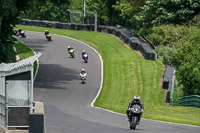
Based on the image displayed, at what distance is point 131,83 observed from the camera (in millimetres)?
44344

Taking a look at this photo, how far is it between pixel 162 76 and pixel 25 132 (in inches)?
1155

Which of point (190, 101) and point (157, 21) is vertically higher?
point (157, 21)

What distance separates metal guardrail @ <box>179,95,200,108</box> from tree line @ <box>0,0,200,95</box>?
4.03ft

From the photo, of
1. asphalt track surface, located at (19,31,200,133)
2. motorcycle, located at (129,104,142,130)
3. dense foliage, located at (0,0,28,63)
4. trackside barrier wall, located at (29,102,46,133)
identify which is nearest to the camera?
trackside barrier wall, located at (29,102,46,133)

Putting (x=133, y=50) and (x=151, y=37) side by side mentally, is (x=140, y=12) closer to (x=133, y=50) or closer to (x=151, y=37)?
(x=151, y=37)

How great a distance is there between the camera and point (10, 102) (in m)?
18.2

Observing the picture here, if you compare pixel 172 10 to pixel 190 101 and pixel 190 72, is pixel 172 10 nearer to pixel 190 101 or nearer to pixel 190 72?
pixel 190 72

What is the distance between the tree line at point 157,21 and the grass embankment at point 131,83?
2.37 metres

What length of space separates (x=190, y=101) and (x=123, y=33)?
28754 millimetres

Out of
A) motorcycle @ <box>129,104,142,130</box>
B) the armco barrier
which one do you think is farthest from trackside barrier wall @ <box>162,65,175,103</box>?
motorcycle @ <box>129,104,142,130</box>

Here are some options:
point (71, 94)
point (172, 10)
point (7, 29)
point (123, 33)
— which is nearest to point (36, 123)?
point (71, 94)

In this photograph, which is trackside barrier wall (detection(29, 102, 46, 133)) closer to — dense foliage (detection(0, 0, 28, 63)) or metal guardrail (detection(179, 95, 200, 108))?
metal guardrail (detection(179, 95, 200, 108))

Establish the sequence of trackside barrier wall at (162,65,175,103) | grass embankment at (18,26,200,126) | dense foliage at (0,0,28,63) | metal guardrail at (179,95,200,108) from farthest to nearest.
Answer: dense foliage at (0,0,28,63) < trackside barrier wall at (162,65,175,103) < metal guardrail at (179,95,200,108) < grass embankment at (18,26,200,126)

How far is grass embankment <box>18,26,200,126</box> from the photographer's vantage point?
3144cm
